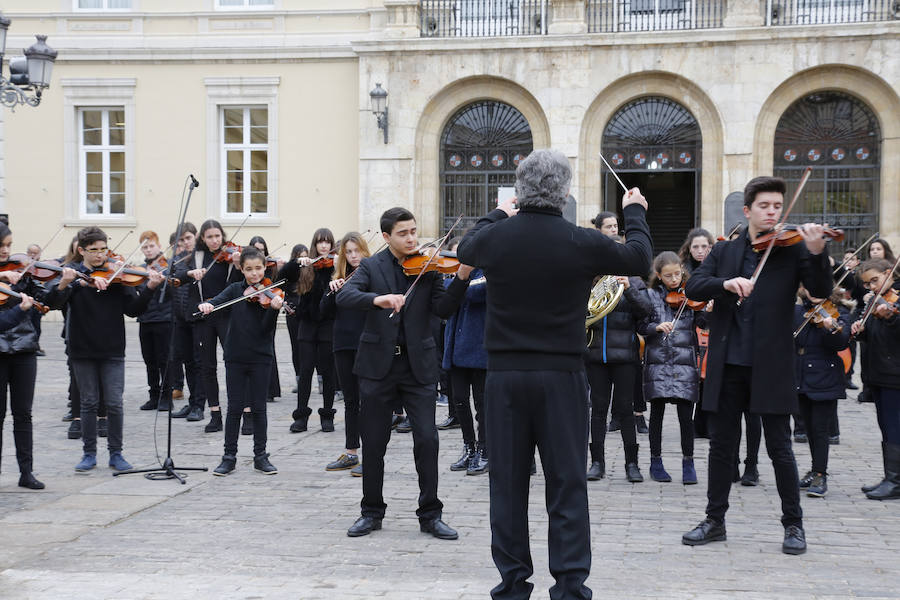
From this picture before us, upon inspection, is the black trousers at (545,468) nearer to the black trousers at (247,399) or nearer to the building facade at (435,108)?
the black trousers at (247,399)

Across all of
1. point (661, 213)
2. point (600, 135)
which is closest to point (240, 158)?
→ point (600, 135)

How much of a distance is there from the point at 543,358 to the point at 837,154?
18.0 metres

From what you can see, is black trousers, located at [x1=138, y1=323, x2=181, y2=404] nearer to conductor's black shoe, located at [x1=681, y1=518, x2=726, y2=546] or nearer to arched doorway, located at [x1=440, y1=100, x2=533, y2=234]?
conductor's black shoe, located at [x1=681, y1=518, x2=726, y2=546]

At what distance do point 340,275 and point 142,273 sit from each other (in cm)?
158

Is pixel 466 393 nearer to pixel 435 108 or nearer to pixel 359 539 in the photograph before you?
pixel 359 539

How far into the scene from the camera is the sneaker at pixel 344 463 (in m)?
7.91

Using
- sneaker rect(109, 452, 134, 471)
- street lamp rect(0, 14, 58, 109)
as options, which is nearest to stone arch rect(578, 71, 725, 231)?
street lamp rect(0, 14, 58, 109)

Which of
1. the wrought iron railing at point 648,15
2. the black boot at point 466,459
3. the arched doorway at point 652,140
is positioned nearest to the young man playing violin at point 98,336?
the black boot at point 466,459

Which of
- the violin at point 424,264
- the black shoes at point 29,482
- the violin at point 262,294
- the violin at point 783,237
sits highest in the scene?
the violin at point 783,237

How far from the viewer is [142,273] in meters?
7.96

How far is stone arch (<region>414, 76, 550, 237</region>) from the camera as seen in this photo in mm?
20859

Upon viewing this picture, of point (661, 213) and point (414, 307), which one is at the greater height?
point (661, 213)

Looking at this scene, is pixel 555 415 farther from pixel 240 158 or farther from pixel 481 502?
pixel 240 158

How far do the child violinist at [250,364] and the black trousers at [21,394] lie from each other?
1.39 metres
